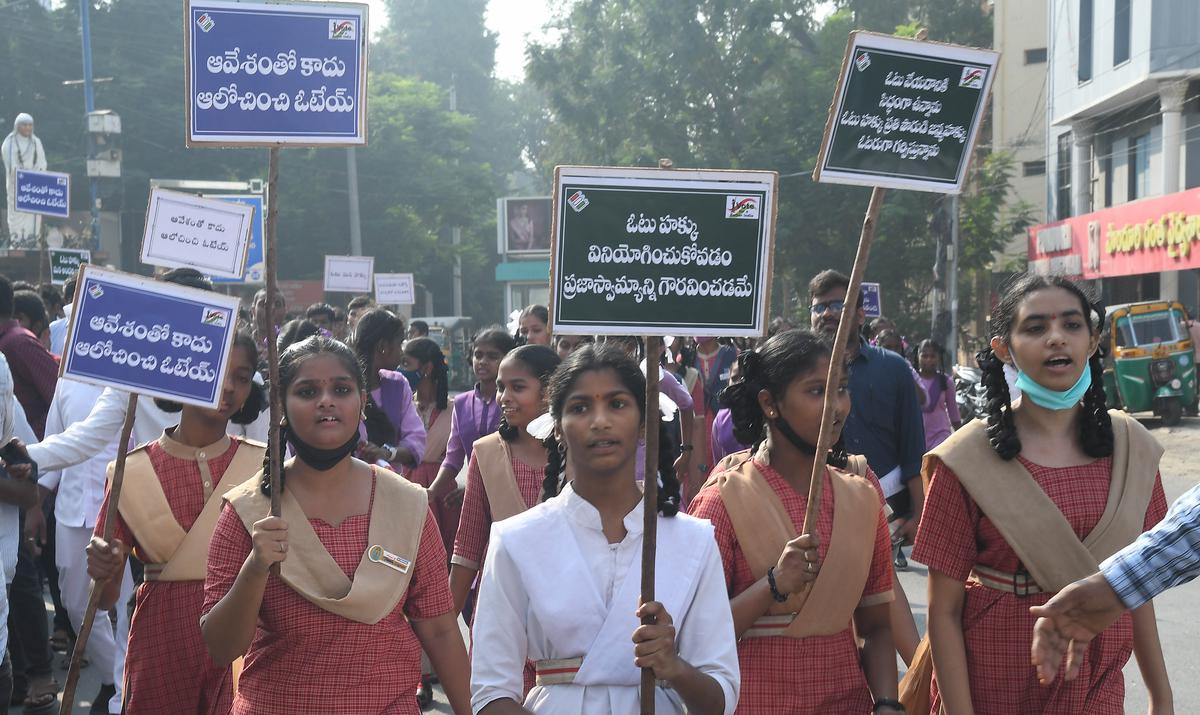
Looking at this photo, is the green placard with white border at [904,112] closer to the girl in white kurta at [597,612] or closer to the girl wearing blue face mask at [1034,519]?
the girl wearing blue face mask at [1034,519]

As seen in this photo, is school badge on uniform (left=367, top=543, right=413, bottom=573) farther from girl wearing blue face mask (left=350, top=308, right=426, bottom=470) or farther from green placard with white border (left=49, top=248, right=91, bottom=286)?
green placard with white border (left=49, top=248, right=91, bottom=286)

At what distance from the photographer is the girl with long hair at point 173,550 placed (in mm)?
4473

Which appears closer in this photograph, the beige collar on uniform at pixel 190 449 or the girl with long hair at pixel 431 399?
the beige collar on uniform at pixel 190 449

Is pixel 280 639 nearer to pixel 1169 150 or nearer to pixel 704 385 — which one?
pixel 704 385

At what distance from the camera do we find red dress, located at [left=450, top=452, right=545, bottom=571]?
5.26 m

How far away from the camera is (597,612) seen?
124 inches

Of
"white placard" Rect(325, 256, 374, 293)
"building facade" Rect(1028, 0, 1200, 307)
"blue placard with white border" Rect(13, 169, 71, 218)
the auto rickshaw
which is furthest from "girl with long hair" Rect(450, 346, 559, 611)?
"building facade" Rect(1028, 0, 1200, 307)

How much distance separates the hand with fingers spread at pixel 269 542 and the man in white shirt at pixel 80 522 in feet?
10.3

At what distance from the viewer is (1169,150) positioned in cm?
2731

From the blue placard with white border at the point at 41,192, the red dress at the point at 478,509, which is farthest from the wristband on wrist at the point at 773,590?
the blue placard with white border at the point at 41,192

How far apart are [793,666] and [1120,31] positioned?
28.2m

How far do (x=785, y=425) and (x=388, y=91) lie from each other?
51288 mm

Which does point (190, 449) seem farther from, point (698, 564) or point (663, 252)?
point (698, 564)

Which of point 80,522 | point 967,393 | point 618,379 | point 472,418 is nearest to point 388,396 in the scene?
point 472,418
